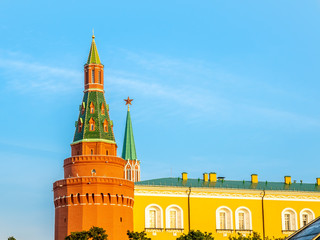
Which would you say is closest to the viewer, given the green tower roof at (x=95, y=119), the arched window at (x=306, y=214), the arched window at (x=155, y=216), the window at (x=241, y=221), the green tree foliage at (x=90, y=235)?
the green tree foliage at (x=90, y=235)

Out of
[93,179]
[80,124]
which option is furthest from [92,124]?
[93,179]

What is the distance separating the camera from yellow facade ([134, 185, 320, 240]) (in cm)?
7044

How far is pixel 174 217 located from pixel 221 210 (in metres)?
5.08

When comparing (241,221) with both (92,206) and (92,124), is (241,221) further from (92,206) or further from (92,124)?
(92,124)

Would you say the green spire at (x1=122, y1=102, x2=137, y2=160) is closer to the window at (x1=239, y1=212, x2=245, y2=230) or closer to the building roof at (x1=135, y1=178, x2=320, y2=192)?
the building roof at (x1=135, y1=178, x2=320, y2=192)

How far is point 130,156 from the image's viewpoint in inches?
4122

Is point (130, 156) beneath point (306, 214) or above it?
above

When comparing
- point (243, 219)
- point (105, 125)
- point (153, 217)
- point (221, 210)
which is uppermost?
point (105, 125)

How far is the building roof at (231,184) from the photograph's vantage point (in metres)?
73.1

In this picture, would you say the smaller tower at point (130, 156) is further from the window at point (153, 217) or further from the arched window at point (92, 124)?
the arched window at point (92, 124)

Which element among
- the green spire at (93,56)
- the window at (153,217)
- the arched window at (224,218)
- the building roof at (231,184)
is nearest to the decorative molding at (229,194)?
the building roof at (231,184)

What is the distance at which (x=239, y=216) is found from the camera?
73688mm

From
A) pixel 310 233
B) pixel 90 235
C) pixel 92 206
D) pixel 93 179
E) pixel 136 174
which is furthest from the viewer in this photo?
pixel 136 174

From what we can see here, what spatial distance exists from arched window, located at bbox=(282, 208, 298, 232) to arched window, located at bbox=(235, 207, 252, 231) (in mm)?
3830
